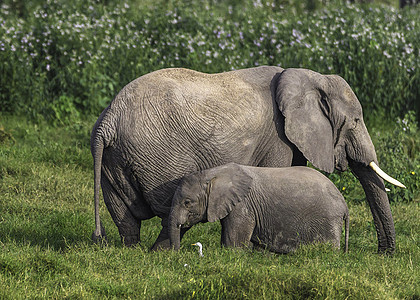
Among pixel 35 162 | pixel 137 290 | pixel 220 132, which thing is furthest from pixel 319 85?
pixel 35 162

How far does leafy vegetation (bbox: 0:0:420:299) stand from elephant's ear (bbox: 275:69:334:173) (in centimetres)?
86

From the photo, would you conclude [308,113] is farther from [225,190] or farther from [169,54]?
[169,54]

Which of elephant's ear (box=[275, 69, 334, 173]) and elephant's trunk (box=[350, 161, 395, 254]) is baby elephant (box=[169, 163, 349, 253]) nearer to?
elephant's ear (box=[275, 69, 334, 173])

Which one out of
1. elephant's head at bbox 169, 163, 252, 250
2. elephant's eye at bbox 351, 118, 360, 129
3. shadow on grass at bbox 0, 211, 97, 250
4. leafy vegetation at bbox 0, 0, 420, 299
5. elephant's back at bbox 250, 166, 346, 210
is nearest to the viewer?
leafy vegetation at bbox 0, 0, 420, 299

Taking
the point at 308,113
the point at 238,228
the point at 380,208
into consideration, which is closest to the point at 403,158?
the point at 380,208

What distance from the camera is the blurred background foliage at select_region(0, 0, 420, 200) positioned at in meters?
11.7

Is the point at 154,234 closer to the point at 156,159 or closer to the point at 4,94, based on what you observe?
the point at 156,159

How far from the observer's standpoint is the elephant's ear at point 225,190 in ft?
21.4

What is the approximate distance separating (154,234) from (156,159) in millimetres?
1531

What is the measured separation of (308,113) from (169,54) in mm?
Answer: 5554

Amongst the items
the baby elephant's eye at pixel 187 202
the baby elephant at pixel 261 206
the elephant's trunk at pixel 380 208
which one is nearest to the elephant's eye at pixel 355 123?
the elephant's trunk at pixel 380 208

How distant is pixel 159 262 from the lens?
6.34 meters

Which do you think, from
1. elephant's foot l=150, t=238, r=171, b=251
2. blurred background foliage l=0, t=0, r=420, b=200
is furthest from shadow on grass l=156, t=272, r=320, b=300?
blurred background foliage l=0, t=0, r=420, b=200

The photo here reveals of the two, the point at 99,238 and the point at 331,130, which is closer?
the point at 99,238
